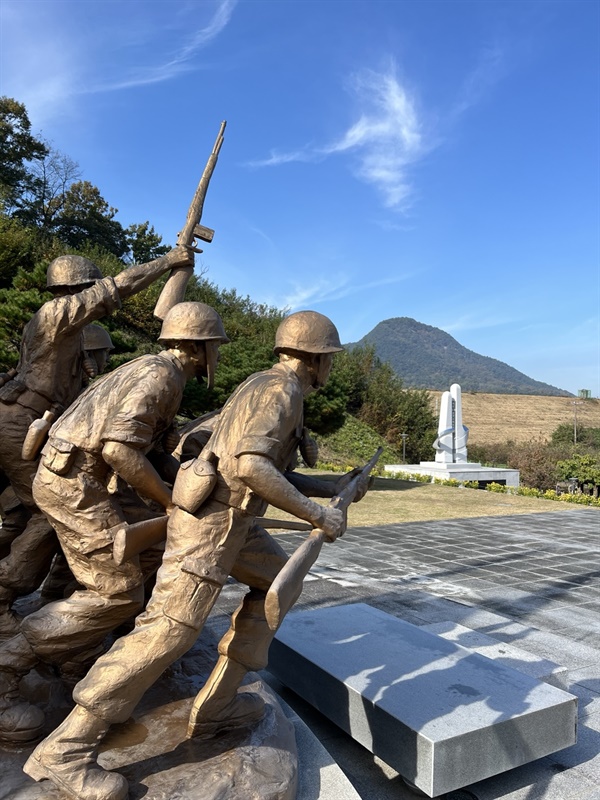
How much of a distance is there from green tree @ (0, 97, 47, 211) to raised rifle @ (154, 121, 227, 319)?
22.6 m

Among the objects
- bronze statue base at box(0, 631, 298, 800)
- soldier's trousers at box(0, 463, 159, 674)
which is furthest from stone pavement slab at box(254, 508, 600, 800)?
soldier's trousers at box(0, 463, 159, 674)

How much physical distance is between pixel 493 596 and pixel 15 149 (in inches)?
1000

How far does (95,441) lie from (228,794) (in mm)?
1492

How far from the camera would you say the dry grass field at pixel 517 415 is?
155ft

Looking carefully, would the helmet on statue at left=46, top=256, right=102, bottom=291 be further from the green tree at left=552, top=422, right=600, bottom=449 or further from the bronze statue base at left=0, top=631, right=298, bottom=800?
the green tree at left=552, top=422, right=600, bottom=449

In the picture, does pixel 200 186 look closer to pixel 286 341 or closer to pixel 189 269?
pixel 189 269

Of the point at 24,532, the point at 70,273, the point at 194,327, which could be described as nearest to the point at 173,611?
the point at 194,327

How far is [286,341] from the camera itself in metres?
2.79

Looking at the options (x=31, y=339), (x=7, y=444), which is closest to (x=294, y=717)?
(x=7, y=444)

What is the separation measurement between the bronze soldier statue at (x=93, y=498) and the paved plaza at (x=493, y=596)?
1.50 meters

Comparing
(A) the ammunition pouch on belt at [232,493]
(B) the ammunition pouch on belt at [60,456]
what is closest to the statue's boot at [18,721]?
(B) the ammunition pouch on belt at [60,456]

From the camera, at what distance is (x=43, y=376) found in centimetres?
348

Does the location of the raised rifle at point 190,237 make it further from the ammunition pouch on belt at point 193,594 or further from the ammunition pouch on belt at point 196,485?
the ammunition pouch on belt at point 193,594

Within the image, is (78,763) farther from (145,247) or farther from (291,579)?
(145,247)
